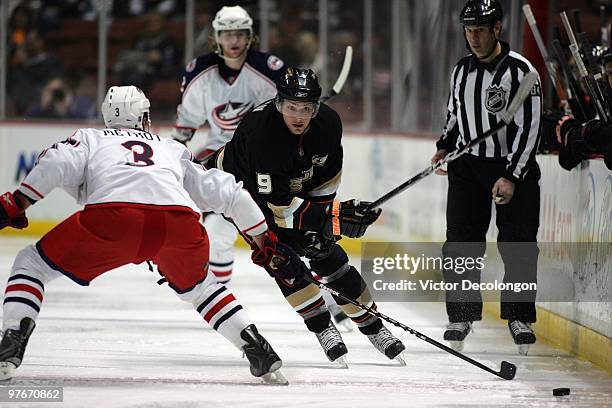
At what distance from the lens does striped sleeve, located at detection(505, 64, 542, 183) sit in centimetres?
434

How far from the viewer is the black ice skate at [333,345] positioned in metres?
4.09

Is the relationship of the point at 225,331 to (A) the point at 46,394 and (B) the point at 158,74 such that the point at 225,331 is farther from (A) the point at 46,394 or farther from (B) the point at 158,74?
(B) the point at 158,74

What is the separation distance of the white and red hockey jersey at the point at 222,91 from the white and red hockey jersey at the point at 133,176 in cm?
171

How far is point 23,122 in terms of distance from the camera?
868 centimetres

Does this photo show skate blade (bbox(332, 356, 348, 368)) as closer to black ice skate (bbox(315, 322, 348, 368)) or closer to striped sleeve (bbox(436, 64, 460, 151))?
black ice skate (bbox(315, 322, 348, 368))

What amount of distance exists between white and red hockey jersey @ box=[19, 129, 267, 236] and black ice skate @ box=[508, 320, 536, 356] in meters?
1.23

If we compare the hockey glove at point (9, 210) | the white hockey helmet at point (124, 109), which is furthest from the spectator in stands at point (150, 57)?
the hockey glove at point (9, 210)

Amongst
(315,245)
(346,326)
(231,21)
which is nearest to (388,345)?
(315,245)

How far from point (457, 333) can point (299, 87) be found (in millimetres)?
1199

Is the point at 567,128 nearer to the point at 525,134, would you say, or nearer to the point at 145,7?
the point at 525,134

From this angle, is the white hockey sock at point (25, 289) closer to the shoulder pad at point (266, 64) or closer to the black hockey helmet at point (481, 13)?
the black hockey helmet at point (481, 13)

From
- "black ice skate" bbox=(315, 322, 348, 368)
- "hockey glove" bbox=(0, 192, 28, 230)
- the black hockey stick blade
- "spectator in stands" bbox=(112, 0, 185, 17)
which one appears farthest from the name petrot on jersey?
"spectator in stands" bbox=(112, 0, 185, 17)

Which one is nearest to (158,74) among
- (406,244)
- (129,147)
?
(406,244)

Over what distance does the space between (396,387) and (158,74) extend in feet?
18.1
